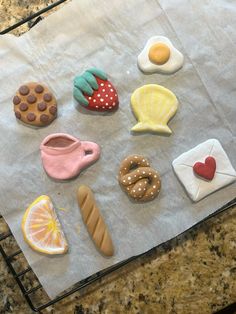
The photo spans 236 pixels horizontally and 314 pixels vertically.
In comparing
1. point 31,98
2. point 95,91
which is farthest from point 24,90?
point 95,91

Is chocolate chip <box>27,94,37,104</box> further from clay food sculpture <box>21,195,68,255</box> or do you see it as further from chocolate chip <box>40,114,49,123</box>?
clay food sculpture <box>21,195,68,255</box>

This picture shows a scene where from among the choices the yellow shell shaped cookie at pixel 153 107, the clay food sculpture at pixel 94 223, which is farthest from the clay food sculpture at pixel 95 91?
the clay food sculpture at pixel 94 223

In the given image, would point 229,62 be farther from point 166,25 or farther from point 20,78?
point 20,78

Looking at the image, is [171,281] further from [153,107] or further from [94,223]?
[153,107]

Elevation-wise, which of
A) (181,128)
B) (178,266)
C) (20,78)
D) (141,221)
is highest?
(20,78)

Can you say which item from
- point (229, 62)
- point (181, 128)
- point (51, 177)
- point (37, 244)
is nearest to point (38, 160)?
point (51, 177)

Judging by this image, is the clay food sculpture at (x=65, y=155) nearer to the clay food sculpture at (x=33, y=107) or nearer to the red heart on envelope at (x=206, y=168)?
the clay food sculpture at (x=33, y=107)
